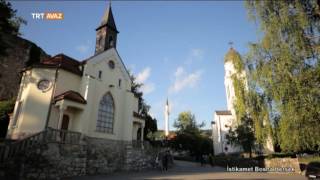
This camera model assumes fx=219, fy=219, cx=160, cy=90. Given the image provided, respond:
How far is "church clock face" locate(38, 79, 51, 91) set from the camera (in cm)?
1919

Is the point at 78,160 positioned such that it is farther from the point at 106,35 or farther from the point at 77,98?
the point at 106,35

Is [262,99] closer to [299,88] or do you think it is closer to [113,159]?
[299,88]

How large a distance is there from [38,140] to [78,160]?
3607 mm

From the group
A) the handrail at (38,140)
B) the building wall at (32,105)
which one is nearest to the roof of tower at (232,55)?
the handrail at (38,140)

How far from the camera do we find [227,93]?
53625 mm

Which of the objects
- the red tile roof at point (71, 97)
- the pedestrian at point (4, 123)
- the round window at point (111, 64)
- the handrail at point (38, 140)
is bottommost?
the handrail at point (38, 140)

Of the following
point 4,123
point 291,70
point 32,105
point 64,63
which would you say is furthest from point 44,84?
point 291,70

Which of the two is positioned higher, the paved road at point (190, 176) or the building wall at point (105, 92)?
the building wall at point (105, 92)

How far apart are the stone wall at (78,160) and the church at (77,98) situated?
122cm

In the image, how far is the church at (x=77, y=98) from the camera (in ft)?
59.7

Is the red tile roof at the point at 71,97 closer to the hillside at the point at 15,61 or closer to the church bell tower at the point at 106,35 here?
the church bell tower at the point at 106,35

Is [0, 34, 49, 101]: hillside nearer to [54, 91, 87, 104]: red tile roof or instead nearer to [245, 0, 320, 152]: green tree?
[54, 91, 87, 104]: red tile roof

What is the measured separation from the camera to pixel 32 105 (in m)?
18.6

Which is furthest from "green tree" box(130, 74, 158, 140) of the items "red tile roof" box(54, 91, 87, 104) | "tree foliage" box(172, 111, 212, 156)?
"red tile roof" box(54, 91, 87, 104)
